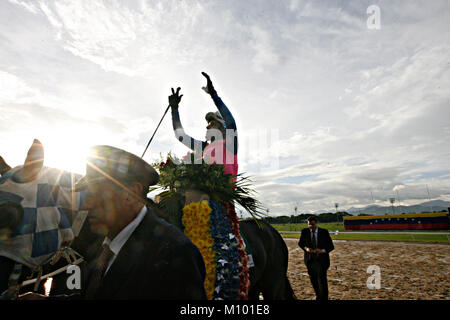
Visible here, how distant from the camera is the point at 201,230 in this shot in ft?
9.60

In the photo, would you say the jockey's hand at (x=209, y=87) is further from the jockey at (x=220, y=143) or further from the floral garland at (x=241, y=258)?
the floral garland at (x=241, y=258)

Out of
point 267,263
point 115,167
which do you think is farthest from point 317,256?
point 115,167

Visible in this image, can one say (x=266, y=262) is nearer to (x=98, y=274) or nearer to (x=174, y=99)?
(x=98, y=274)

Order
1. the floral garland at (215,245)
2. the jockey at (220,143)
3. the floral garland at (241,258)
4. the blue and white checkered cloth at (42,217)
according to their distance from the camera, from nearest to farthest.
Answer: the blue and white checkered cloth at (42,217)
the floral garland at (215,245)
the floral garland at (241,258)
the jockey at (220,143)

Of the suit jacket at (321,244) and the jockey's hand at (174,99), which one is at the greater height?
the jockey's hand at (174,99)

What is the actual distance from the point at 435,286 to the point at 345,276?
2728 millimetres

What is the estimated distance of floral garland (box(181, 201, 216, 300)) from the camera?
274 cm

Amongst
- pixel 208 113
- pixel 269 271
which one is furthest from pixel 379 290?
pixel 208 113

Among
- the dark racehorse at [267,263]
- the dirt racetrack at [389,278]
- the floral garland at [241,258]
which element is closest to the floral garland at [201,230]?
the floral garland at [241,258]

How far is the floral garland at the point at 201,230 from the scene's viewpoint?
2737mm

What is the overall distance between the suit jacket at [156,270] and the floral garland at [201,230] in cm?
148

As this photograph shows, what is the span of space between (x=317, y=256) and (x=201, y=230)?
14.4 ft

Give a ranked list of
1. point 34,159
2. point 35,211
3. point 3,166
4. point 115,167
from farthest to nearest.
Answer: point 3,166 < point 34,159 < point 35,211 < point 115,167
